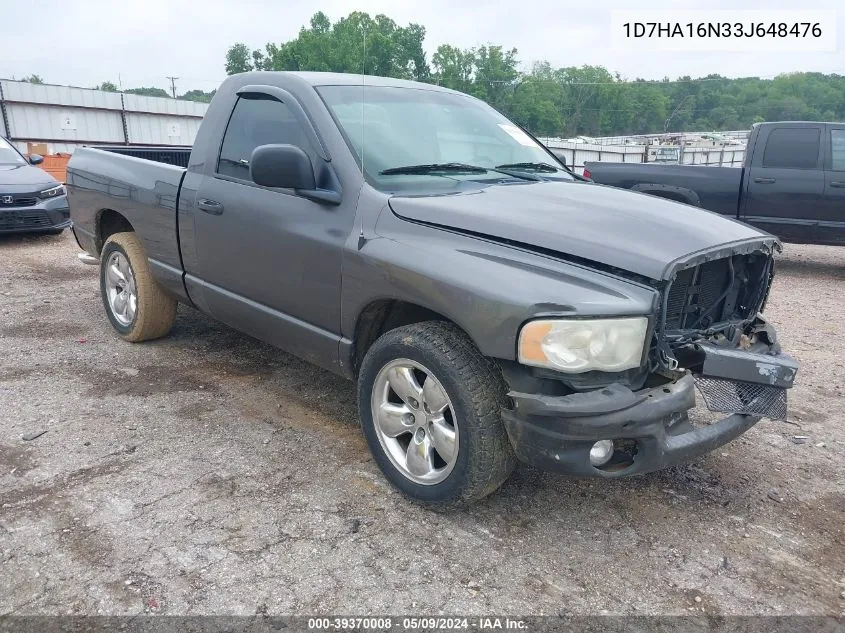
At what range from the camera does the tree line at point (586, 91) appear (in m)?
7.15

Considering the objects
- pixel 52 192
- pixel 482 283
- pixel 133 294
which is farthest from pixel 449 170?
pixel 52 192

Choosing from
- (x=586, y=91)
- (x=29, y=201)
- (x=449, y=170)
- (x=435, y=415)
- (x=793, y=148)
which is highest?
(x=586, y=91)

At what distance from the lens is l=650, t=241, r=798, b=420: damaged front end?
267cm

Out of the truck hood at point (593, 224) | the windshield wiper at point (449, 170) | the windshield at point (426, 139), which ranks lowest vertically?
the truck hood at point (593, 224)

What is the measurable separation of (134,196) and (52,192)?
5698mm

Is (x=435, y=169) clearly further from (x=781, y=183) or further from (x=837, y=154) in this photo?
(x=837, y=154)

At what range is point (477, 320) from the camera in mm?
2588

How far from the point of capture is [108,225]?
17.4 feet

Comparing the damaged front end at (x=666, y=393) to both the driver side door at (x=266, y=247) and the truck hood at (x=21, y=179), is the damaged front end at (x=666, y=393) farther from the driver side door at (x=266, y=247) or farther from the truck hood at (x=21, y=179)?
the truck hood at (x=21, y=179)

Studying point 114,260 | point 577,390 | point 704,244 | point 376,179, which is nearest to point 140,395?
point 114,260

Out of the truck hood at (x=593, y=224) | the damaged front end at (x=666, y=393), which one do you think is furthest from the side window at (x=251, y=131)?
the damaged front end at (x=666, y=393)

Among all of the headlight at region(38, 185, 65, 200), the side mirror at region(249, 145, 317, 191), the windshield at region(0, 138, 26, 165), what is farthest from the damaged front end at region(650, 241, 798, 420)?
the windshield at region(0, 138, 26, 165)

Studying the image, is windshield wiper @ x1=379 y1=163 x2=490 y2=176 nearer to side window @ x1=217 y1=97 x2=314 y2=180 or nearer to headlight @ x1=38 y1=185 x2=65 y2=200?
side window @ x1=217 y1=97 x2=314 y2=180

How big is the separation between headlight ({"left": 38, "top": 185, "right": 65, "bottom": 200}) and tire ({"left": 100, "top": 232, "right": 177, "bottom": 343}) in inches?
193
